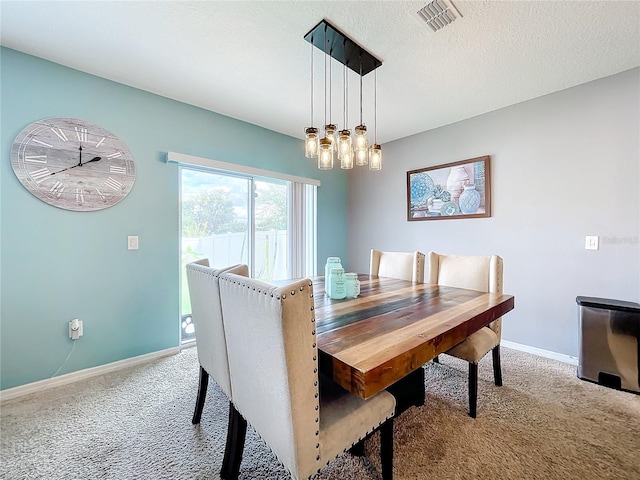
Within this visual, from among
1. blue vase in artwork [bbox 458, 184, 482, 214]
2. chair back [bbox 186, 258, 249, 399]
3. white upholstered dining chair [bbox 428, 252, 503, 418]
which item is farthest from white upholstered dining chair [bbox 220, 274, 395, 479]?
blue vase in artwork [bbox 458, 184, 482, 214]

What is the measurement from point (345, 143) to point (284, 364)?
151 cm

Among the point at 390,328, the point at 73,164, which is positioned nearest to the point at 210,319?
the point at 390,328

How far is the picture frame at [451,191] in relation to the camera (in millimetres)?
2887

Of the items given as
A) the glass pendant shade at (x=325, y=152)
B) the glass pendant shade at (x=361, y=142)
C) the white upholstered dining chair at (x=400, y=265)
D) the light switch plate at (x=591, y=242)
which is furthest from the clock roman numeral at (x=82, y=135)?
the light switch plate at (x=591, y=242)

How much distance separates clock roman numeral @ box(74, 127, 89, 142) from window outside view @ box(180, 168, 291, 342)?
75 cm

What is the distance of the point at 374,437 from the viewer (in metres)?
1.48

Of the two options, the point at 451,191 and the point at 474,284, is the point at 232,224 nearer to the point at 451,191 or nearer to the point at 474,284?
the point at 474,284

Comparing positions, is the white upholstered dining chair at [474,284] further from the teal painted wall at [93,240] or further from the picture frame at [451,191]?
the teal painted wall at [93,240]

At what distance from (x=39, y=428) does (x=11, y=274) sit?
3.46 feet

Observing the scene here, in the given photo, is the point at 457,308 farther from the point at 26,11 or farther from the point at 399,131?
the point at 26,11

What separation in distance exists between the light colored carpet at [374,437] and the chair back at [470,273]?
0.56m

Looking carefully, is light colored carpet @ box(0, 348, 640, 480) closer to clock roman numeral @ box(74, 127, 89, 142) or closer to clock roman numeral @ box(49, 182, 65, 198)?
clock roman numeral @ box(49, 182, 65, 198)

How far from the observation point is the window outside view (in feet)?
8.96

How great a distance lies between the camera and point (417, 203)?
11.1ft
